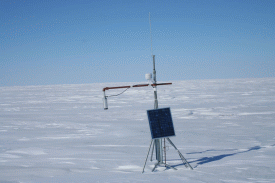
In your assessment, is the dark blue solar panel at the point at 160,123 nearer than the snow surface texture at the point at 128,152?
Yes

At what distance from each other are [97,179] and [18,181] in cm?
166

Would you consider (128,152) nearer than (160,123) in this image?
No

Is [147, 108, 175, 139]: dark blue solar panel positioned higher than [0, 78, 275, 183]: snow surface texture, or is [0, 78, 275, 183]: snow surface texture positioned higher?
[147, 108, 175, 139]: dark blue solar panel

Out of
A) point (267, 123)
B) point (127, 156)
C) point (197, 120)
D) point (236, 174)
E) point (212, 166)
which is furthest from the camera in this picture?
point (197, 120)

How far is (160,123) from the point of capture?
498cm

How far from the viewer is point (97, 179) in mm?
5004

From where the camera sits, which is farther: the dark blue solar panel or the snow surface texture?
the snow surface texture

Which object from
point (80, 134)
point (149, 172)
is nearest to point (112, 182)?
point (149, 172)

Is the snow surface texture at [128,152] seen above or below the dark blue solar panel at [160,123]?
below

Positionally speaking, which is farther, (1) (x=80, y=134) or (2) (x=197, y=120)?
(2) (x=197, y=120)

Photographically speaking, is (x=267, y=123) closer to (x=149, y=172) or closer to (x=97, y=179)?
(x=149, y=172)

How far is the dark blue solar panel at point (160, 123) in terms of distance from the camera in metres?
4.91

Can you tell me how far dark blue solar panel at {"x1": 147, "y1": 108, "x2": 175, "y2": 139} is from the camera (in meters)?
4.91

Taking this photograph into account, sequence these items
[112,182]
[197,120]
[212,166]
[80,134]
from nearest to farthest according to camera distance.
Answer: [112,182] < [212,166] < [80,134] < [197,120]
